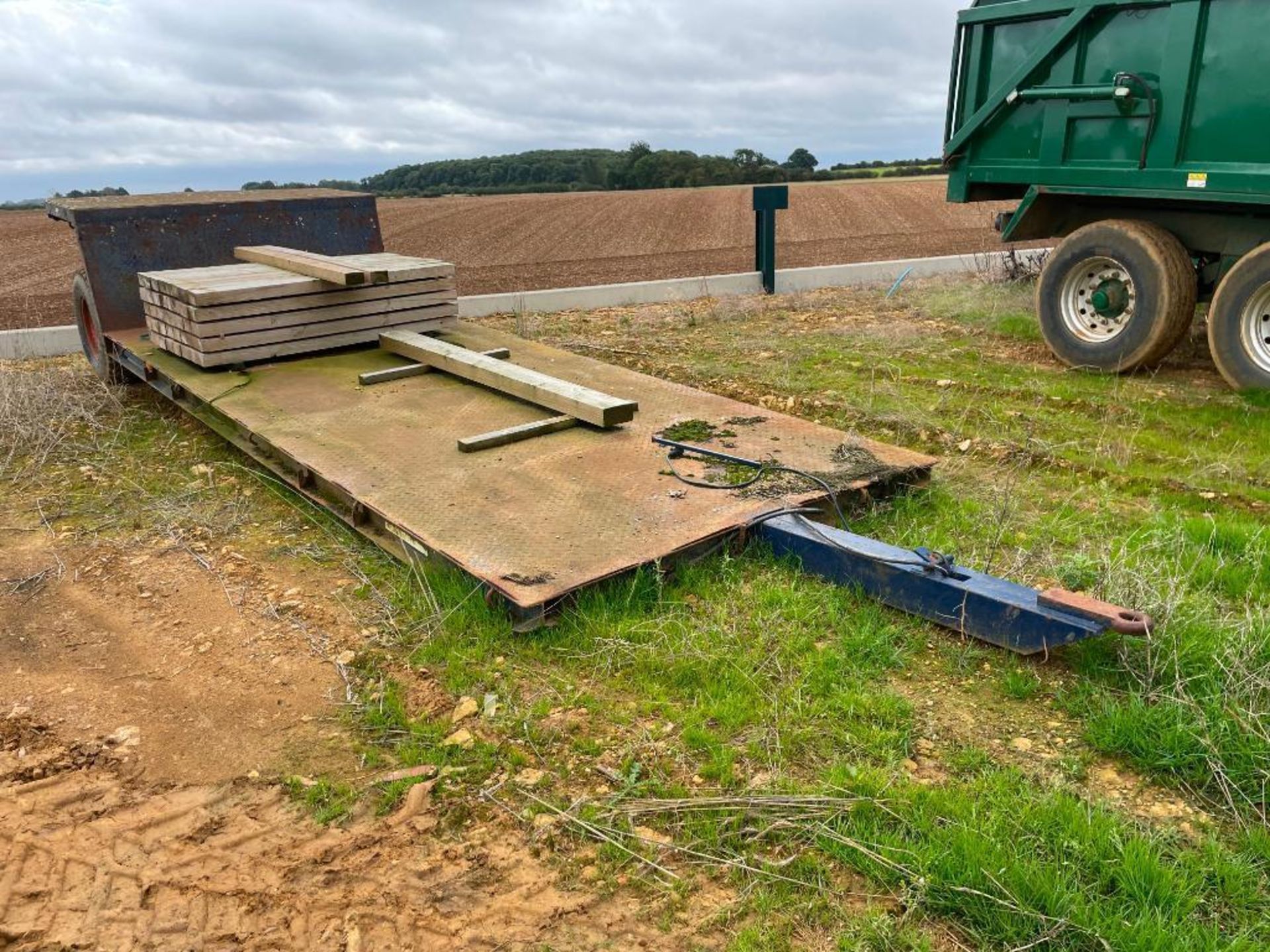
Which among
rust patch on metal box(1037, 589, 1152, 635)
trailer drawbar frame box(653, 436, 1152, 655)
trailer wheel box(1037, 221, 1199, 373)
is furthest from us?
trailer wheel box(1037, 221, 1199, 373)

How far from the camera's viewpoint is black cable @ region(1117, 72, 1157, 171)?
648 centimetres

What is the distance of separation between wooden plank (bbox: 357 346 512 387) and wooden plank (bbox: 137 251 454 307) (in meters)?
0.73

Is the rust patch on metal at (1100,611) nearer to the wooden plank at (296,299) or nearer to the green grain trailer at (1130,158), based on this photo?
the green grain trailer at (1130,158)

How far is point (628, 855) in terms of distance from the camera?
2498 millimetres

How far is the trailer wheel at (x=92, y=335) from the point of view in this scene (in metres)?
7.14

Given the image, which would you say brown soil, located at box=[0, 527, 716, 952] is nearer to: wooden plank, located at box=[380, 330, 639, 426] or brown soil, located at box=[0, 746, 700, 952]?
brown soil, located at box=[0, 746, 700, 952]

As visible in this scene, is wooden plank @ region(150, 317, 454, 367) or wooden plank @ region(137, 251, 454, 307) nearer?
wooden plank @ region(137, 251, 454, 307)

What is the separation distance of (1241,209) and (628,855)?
21.1ft

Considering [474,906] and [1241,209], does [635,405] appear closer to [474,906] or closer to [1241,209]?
[474,906]

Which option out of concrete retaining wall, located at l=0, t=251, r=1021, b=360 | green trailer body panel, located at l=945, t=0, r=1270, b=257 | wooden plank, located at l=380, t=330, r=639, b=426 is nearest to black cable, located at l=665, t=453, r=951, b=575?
wooden plank, located at l=380, t=330, r=639, b=426

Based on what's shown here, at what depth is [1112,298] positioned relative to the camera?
717 cm

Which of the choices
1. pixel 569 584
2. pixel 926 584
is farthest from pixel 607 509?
pixel 926 584

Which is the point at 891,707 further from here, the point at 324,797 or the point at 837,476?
the point at 324,797

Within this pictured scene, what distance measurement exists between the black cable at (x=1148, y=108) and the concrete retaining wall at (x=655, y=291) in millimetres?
→ 5264
